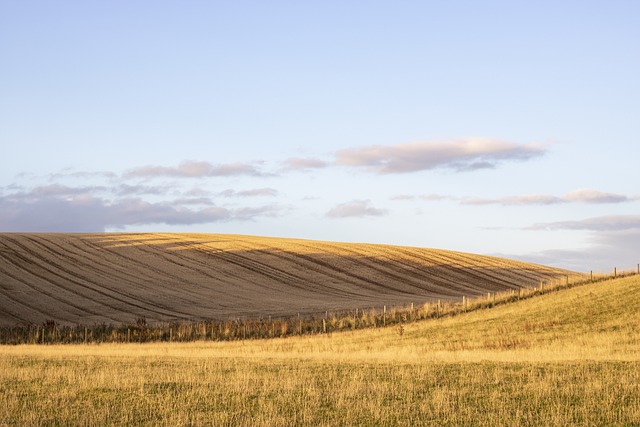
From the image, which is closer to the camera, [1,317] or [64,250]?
[1,317]

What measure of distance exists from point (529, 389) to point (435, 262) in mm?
70285

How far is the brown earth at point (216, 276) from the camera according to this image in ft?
195

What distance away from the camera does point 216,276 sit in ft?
247

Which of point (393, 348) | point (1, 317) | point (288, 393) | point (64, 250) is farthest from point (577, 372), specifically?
point (64, 250)

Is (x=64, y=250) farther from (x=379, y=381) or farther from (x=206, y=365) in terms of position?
(x=379, y=381)

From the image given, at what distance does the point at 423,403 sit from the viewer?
61.3ft

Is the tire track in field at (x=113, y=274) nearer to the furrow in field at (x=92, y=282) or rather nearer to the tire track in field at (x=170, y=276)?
the furrow in field at (x=92, y=282)

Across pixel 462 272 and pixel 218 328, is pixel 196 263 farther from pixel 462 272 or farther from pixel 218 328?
pixel 218 328

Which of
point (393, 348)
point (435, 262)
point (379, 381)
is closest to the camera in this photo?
point (379, 381)

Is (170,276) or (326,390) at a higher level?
(170,276)

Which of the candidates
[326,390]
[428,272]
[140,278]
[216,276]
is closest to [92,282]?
[140,278]

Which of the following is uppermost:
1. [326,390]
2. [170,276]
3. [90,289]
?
[170,276]

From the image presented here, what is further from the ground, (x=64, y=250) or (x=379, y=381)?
(x=64, y=250)

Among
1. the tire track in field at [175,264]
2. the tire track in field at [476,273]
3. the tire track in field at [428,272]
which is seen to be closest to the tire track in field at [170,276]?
the tire track in field at [175,264]
